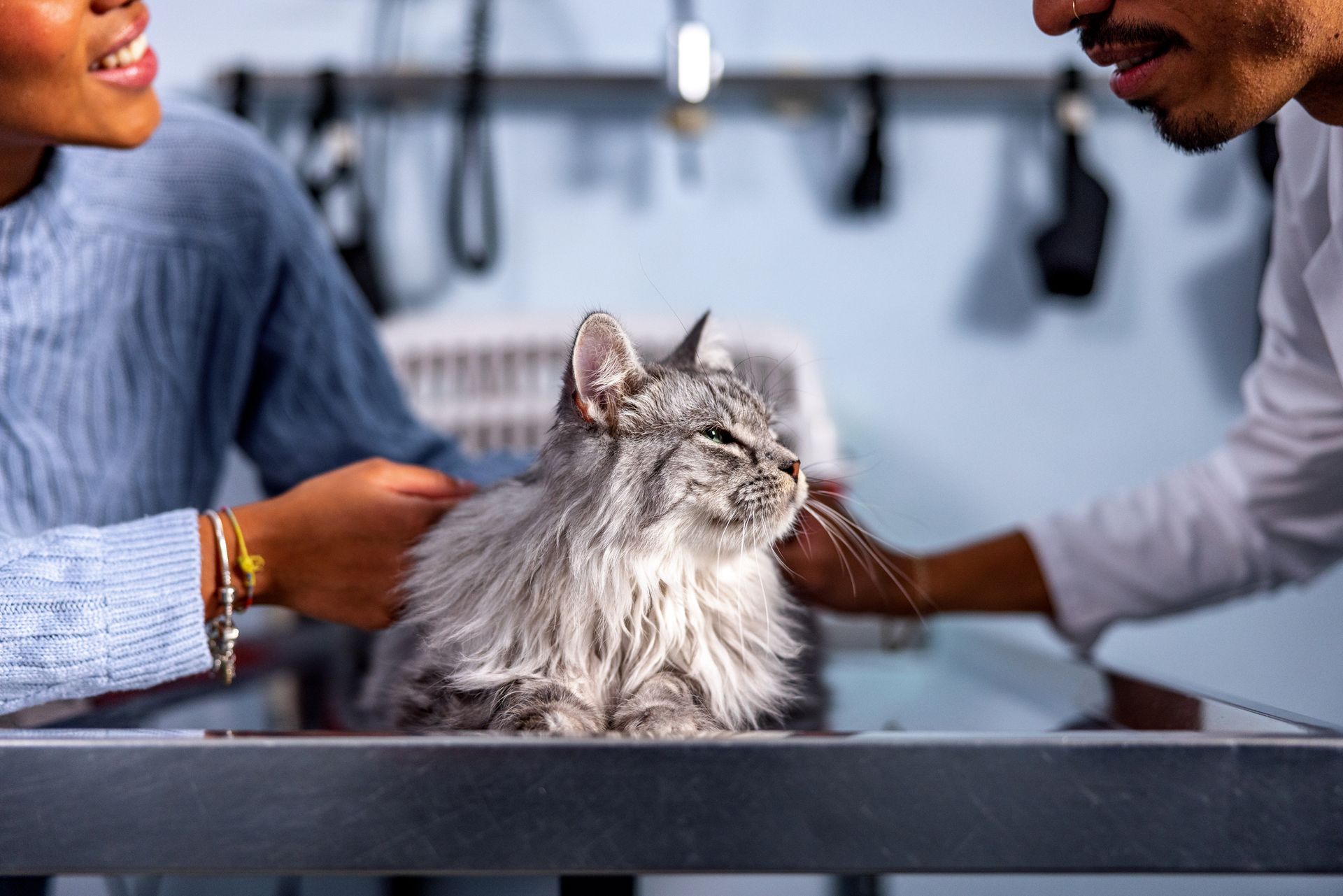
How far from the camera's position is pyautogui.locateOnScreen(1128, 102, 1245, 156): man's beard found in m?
0.97

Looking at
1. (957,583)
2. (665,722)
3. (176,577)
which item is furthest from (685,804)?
(957,583)

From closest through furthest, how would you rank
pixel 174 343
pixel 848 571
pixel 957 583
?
pixel 848 571, pixel 174 343, pixel 957 583

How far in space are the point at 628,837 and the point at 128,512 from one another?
1.00 metres

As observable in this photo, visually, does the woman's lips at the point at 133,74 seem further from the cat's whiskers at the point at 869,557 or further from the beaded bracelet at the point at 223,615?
the cat's whiskers at the point at 869,557

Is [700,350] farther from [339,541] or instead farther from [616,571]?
[339,541]

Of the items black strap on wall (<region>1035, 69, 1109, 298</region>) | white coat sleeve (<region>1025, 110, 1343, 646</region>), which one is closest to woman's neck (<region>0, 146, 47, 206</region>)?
white coat sleeve (<region>1025, 110, 1343, 646</region>)

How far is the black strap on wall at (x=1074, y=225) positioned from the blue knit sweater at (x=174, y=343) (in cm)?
139

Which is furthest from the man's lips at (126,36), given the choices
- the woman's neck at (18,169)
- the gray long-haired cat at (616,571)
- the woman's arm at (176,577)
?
the gray long-haired cat at (616,571)

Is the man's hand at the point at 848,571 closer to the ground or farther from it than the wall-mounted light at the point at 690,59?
closer to the ground

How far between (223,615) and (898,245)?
173 centimetres

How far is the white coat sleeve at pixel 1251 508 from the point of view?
1335 mm

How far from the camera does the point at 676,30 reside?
1839mm

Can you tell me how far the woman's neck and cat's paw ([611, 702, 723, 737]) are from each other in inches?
40.5

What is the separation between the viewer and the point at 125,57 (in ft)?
3.88
